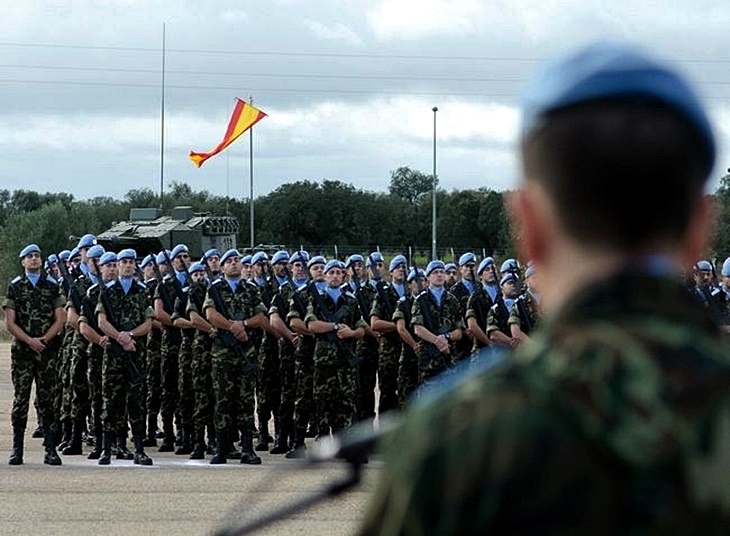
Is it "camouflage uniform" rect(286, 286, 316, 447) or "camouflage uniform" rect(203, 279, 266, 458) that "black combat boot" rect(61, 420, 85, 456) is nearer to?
"camouflage uniform" rect(203, 279, 266, 458)

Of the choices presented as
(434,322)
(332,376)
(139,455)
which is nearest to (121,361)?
(139,455)

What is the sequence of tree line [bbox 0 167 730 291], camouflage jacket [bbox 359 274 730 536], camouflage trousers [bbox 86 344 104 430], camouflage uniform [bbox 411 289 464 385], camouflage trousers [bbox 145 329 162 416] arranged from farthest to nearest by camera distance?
tree line [bbox 0 167 730 291]
camouflage trousers [bbox 145 329 162 416]
camouflage uniform [bbox 411 289 464 385]
camouflage trousers [bbox 86 344 104 430]
camouflage jacket [bbox 359 274 730 536]

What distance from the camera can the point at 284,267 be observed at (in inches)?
683

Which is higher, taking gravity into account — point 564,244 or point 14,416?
point 564,244

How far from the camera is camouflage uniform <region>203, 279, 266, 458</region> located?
14391 millimetres

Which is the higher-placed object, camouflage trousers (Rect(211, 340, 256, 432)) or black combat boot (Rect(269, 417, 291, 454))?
camouflage trousers (Rect(211, 340, 256, 432))

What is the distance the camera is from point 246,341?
47.3ft

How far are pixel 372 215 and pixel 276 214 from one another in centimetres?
382

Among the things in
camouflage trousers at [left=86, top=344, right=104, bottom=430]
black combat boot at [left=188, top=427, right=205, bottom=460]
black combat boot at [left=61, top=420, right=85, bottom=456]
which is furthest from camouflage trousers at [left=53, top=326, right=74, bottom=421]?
black combat boot at [left=188, top=427, right=205, bottom=460]

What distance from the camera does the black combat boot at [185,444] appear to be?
51.8 feet

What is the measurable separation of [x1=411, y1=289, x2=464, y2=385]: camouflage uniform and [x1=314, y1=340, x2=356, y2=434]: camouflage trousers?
732 millimetres

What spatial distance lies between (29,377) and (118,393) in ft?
2.72

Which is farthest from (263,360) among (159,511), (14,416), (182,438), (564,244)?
(564,244)

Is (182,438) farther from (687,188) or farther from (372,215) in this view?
(372,215)
